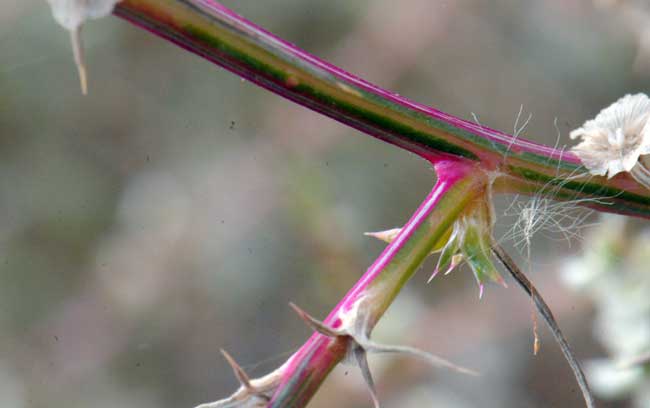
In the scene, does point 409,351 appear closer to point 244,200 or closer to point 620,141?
A: point 620,141

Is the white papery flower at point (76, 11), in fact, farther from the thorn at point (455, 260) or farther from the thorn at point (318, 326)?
the thorn at point (455, 260)

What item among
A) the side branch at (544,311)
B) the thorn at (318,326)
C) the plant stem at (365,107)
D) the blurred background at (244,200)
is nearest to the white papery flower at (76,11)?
the plant stem at (365,107)

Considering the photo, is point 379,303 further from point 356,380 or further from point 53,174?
point 53,174

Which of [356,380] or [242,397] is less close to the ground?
[356,380]

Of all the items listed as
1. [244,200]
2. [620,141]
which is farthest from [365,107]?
[244,200]

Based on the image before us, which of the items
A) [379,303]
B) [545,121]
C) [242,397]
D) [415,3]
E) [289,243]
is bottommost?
[242,397]

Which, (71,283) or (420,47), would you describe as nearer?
(71,283)

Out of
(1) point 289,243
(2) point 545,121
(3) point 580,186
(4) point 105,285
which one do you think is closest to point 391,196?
(1) point 289,243
